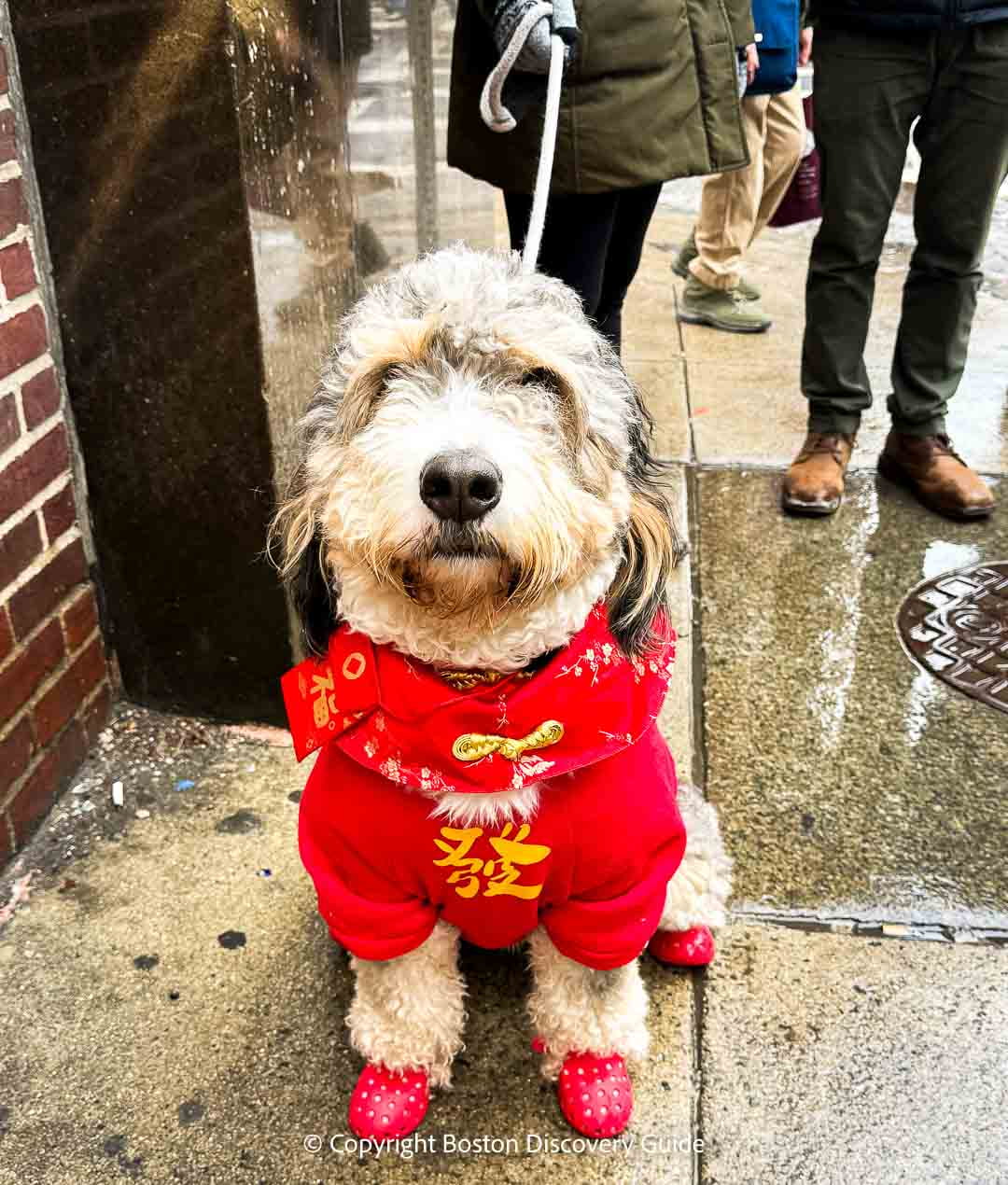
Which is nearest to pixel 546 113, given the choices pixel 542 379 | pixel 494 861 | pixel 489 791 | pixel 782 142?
pixel 542 379

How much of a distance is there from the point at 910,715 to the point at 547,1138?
1.60m

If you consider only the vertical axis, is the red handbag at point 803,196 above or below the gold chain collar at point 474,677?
below

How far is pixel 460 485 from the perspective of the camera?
1.60 m

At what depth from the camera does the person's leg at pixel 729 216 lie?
5051 millimetres

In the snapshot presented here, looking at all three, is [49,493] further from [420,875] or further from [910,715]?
[910,715]

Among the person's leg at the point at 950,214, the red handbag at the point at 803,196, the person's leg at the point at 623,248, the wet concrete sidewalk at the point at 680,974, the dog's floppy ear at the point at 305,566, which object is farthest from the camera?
the red handbag at the point at 803,196

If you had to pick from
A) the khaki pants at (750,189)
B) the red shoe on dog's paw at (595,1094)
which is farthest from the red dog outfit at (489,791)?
the khaki pants at (750,189)

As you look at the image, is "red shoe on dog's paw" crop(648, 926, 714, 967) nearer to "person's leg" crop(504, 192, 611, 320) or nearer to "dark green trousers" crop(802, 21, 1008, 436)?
"person's leg" crop(504, 192, 611, 320)

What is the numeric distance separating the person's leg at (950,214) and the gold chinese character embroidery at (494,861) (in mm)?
2831

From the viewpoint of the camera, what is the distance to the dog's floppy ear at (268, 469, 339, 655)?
6.27 ft

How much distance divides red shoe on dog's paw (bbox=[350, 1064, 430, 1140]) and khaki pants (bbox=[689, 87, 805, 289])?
411 centimetres

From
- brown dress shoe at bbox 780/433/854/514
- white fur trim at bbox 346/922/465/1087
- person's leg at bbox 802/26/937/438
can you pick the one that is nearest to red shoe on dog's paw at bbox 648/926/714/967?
white fur trim at bbox 346/922/465/1087

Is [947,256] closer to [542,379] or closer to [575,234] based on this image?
[575,234]

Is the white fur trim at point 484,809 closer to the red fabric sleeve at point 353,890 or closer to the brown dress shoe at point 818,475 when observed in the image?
the red fabric sleeve at point 353,890
